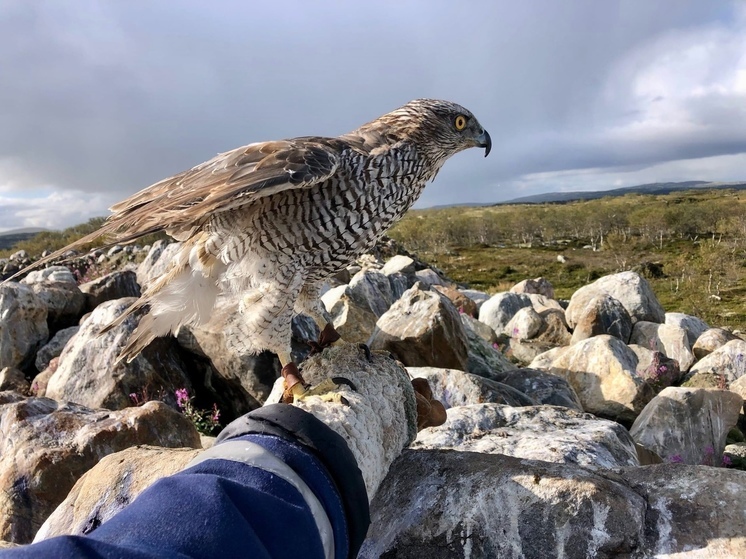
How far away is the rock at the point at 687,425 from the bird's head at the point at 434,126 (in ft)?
15.0

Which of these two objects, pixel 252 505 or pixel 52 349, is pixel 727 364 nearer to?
pixel 252 505

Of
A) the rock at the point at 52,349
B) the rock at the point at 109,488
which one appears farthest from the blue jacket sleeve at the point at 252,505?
the rock at the point at 52,349

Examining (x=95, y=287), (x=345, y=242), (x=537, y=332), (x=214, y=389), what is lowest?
(x=537, y=332)

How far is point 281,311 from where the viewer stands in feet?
12.8

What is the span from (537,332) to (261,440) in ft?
45.5

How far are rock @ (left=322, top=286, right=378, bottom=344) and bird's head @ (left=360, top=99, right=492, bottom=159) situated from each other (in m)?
5.12

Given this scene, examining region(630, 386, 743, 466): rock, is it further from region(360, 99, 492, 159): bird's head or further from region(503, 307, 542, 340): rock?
region(503, 307, 542, 340): rock

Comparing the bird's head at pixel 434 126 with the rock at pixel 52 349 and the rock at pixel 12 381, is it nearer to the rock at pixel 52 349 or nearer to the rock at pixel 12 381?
the rock at pixel 12 381

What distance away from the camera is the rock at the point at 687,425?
6453mm

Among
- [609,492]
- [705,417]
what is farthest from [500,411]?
[705,417]

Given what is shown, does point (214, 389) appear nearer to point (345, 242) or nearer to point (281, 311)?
point (281, 311)

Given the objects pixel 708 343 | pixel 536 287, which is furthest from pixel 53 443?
pixel 536 287

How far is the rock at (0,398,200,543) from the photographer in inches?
155

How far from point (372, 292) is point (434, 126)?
303 inches
